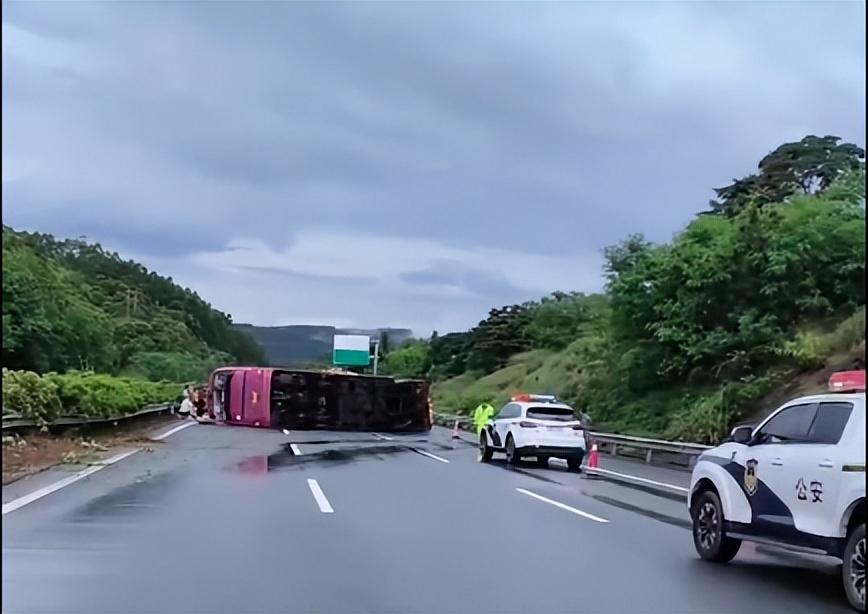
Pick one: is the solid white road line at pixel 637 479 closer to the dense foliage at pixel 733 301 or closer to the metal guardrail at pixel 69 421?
the dense foliage at pixel 733 301

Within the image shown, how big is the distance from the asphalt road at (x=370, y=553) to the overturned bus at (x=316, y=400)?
1018 inches

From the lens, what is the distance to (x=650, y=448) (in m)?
29.5

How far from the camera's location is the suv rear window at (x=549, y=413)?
87.3 ft

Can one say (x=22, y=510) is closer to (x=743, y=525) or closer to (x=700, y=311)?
(x=743, y=525)

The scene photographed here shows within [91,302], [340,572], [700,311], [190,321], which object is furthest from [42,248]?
[340,572]

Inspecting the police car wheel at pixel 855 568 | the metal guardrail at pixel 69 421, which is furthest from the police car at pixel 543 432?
the police car wheel at pixel 855 568

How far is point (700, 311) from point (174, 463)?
16.3 meters

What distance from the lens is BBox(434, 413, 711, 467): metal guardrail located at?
2644 centimetres

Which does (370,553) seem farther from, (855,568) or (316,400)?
(316,400)

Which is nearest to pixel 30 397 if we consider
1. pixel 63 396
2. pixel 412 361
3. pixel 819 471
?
pixel 63 396

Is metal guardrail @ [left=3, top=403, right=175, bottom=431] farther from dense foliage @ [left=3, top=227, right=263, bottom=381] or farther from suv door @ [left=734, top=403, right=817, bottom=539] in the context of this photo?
suv door @ [left=734, top=403, right=817, bottom=539]

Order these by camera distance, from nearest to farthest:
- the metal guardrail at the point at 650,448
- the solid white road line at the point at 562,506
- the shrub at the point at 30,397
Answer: the solid white road line at the point at 562,506 < the shrub at the point at 30,397 < the metal guardrail at the point at 650,448

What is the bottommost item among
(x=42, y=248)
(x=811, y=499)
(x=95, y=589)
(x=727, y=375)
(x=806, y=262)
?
(x=95, y=589)

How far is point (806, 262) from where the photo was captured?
90.1ft
